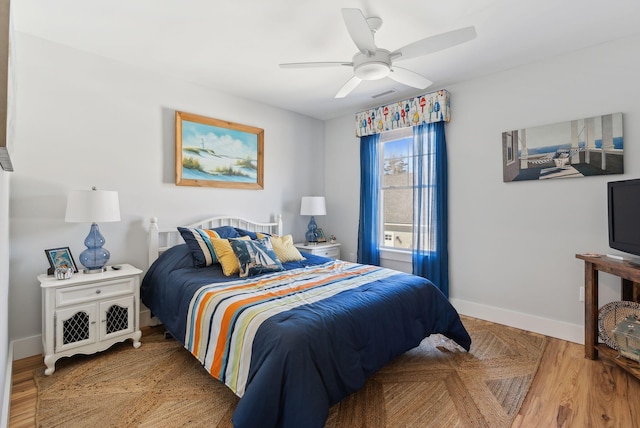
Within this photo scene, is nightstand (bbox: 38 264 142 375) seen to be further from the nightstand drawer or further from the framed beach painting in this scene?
the framed beach painting

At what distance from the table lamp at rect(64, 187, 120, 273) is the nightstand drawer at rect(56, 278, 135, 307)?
0.61 feet

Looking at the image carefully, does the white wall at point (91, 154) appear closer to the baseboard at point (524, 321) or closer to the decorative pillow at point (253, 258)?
the decorative pillow at point (253, 258)

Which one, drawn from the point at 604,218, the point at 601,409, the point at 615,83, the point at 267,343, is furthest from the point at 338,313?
the point at 615,83

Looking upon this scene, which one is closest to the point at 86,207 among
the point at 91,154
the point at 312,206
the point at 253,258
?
the point at 91,154

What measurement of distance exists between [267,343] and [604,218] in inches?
115

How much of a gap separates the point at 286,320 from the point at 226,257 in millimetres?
1231

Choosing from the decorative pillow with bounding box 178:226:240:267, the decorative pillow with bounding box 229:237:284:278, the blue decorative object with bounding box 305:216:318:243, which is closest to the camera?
the decorative pillow with bounding box 229:237:284:278

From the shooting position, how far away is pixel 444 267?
137 inches

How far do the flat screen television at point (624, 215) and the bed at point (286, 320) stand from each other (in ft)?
4.33

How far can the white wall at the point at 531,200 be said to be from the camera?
8.46 feet

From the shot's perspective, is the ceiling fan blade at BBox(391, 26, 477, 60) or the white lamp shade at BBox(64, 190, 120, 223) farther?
the white lamp shade at BBox(64, 190, 120, 223)

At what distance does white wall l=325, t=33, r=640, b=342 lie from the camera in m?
2.58

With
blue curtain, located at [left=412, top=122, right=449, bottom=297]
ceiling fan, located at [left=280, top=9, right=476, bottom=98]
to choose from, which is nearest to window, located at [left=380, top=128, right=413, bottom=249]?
blue curtain, located at [left=412, top=122, right=449, bottom=297]

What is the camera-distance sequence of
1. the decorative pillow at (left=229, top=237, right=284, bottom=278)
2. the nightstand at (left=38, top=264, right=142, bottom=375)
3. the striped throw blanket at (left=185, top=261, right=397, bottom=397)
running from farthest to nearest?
the decorative pillow at (left=229, top=237, right=284, bottom=278) → the nightstand at (left=38, top=264, right=142, bottom=375) → the striped throw blanket at (left=185, top=261, right=397, bottom=397)
